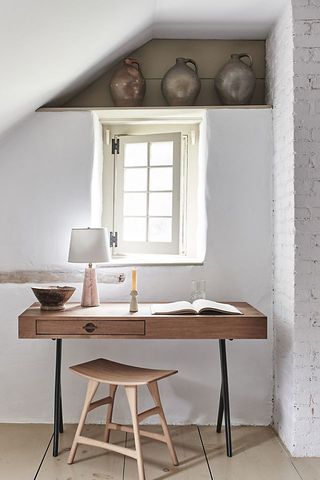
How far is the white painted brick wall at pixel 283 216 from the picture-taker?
311cm

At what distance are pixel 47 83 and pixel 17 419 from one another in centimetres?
208

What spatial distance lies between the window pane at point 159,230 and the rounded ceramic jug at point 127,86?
792 mm

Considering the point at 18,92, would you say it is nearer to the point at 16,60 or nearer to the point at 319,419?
the point at 16,60

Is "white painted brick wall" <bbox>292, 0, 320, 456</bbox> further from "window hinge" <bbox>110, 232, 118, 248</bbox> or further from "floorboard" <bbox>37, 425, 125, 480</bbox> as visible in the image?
"window hinge" <bbox>110, 232, 118, 248</bbox>

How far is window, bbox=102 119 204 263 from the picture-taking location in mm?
3789

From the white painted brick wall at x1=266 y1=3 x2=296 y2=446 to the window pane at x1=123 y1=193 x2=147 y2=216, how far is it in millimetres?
909

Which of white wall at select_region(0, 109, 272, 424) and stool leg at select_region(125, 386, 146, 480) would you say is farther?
white wall at select_region(0, 109, 272, 424)

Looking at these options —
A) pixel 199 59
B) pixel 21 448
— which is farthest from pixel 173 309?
pixel 199 59

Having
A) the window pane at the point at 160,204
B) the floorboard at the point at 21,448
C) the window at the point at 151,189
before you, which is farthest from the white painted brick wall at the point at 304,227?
the floorboard at the point at 21,448

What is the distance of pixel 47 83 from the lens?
318 centimetres

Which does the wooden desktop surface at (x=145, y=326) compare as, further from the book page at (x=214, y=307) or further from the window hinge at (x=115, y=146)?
the window hinge at (x=115, y=146)

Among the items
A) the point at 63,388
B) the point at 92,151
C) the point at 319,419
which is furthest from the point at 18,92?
the point at 319,419

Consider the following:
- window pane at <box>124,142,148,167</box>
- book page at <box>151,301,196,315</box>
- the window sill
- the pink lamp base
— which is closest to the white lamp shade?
the pink lamp base

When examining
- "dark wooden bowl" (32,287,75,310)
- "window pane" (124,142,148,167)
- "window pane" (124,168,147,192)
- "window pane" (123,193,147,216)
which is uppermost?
"window pane" (124,142,148,167)
